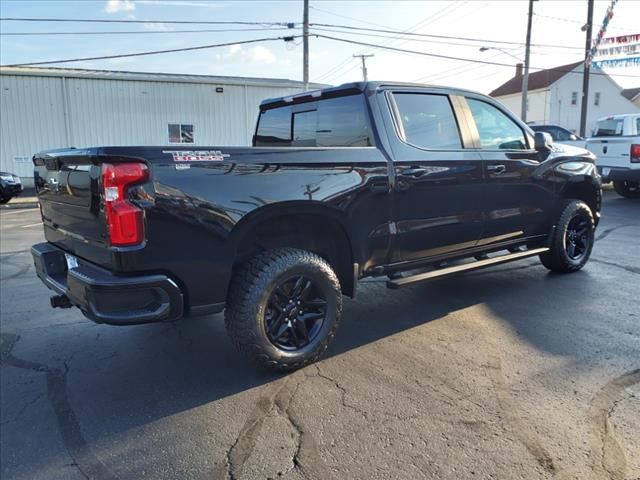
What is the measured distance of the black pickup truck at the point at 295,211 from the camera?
285 centimetres

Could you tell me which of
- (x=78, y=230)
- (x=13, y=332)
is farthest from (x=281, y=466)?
(x=13, y=332)

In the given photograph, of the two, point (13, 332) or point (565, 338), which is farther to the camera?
point (13, 332)

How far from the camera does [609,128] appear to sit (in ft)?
44.4

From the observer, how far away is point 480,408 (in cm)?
300

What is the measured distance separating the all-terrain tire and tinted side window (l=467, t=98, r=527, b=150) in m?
1.07

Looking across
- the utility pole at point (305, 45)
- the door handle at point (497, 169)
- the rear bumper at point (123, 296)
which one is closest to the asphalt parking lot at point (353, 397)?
the rear bumper at point (123, 296)

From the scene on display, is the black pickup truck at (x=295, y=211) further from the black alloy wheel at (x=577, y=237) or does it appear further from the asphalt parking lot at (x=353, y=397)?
the black alloy wheel at (x=577, y=237)

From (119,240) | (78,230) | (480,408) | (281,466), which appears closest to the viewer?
(281,466)

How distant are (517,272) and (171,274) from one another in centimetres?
457

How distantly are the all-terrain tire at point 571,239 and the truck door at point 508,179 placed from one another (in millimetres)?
320

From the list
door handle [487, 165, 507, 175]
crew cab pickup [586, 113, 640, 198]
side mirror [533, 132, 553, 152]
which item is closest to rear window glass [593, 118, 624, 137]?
crew cab pickup [586, 113, 640, 198]

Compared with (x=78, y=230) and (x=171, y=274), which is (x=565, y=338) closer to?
→ (x=171, y=274)

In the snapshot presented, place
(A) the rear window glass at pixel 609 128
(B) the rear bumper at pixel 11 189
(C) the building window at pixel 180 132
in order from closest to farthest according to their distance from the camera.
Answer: (A) the rear window glass at pixel 609 128, (B) the rear bumper at pixel 11 189, (C) the building window at pixel 180 132

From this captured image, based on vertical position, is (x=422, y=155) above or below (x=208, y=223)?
above
